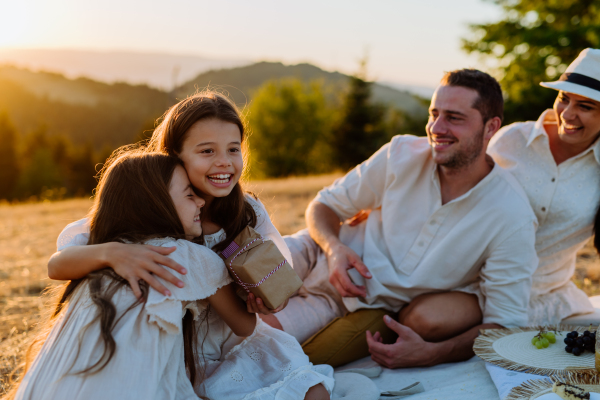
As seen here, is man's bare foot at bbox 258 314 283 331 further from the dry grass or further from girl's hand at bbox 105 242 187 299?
girl's hand at bbox 105 242 187 299

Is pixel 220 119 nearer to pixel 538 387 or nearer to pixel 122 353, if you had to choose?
pixel 122 353

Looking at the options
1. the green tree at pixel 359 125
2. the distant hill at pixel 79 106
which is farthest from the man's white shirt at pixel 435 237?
the distant hill at pixel 79 106

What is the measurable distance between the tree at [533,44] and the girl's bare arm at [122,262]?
1817cm

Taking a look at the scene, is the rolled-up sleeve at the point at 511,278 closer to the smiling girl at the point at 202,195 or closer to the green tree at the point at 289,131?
the smiling girl at the point at 202,195

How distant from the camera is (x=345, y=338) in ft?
10.8

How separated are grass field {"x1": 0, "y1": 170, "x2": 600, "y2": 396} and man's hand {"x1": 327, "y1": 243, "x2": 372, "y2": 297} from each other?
1.83 ft

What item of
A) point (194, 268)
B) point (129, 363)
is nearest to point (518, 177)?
point (194, 268)

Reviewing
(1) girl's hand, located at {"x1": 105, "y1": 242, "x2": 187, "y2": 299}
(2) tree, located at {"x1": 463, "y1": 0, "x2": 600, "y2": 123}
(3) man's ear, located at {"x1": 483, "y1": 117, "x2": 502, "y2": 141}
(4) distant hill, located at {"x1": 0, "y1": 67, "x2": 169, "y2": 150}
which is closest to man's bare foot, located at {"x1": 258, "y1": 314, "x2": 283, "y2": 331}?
(1) girl's hand, located at {"x1": 105, "y1": 242, "x2": 187, "y2": 299}

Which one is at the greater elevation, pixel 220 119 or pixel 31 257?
pixel 220 119

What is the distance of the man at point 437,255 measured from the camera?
3191 mm

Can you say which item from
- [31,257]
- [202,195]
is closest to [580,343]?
[202,195]

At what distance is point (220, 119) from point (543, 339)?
7.04 ft

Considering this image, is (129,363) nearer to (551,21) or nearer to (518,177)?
(518,177)

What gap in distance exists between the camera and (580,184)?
3449 millimetres
